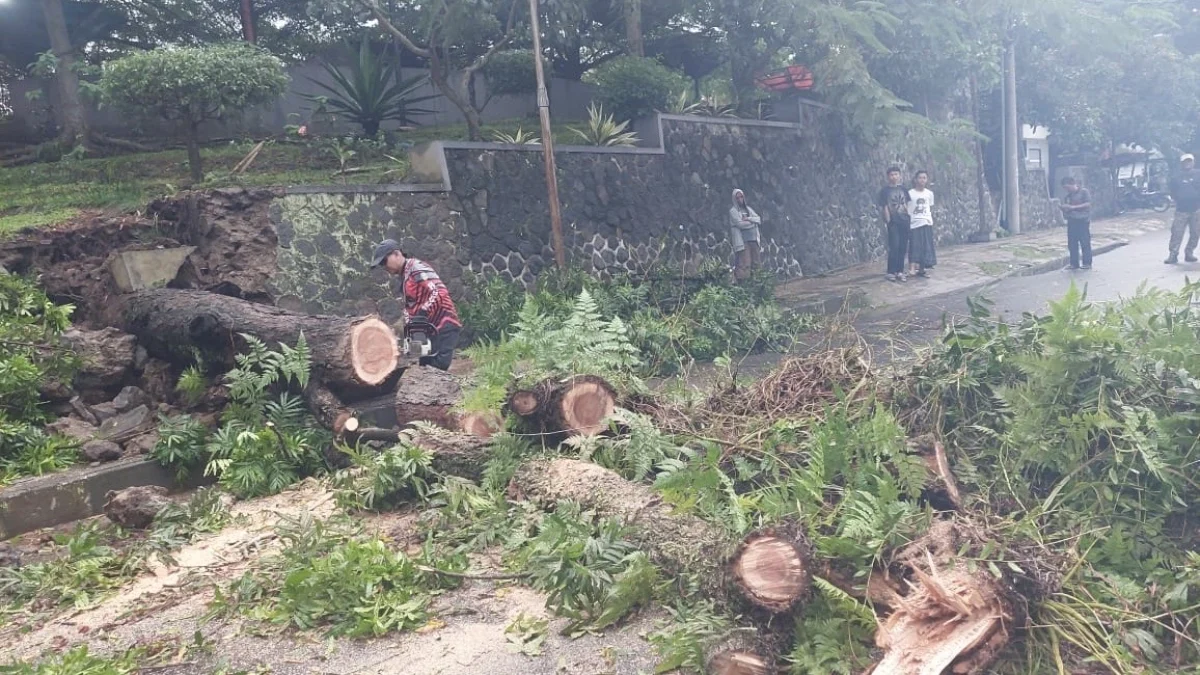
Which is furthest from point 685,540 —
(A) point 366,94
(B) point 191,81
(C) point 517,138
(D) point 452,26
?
(A) point 366,94

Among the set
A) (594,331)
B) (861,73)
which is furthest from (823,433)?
(861,73)

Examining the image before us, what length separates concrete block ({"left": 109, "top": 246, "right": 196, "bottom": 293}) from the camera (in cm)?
882

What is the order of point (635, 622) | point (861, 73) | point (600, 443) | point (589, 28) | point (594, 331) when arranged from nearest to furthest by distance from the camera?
point (635, 622) → point (600, 443) → point (594, 331) → point (861, 73) → point (589, 28)

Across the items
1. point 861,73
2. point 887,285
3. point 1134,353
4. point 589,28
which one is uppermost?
point 589,28

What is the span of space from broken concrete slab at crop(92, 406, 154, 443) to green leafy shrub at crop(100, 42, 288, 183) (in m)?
4.21

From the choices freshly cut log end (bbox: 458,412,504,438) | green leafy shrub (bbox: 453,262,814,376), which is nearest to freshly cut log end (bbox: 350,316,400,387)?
freshly cut log end (bbox: 458,412,504,438)

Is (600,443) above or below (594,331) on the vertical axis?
below

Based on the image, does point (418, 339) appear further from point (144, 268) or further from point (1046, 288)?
point (1046, 288)

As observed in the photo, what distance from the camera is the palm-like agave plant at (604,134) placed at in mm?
13844

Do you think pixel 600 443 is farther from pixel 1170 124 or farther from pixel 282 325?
pixel 1170 124

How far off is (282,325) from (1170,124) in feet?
94.5

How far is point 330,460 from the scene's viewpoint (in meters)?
6.49

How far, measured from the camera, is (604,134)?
13.9 metres

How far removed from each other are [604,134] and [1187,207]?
901cm
